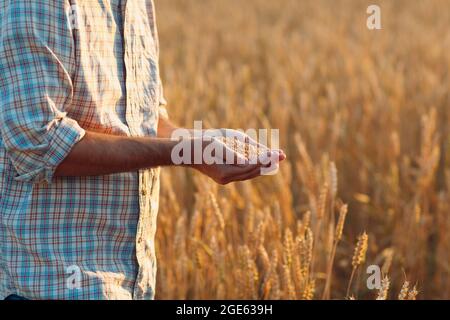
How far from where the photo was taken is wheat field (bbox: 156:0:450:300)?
6.14 ft

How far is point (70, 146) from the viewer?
46.6 inches

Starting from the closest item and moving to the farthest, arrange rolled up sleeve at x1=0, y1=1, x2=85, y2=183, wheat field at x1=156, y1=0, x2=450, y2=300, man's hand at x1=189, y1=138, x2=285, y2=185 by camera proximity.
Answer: rolled up sleeve at x1=0, y1=1, x2=85, y2=183 < man's hand at x1=189, y1=138, x2=285, y2=185 < wheat field at x1=156, y1=0, x2=450, y2=300

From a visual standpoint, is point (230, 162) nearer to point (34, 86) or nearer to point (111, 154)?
point (111, 154)

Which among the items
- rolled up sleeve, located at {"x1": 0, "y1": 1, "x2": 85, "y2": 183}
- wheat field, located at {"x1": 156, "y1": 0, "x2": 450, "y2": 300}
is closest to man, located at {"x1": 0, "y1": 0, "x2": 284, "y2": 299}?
rolled up sleeve, located at {"x1": 0, "y1": 1, "x2": 85, "y2": 183}

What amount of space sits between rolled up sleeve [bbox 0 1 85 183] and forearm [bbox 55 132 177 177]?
24 millimetres

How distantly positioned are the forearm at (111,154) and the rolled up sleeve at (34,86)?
0.08ft

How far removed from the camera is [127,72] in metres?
1.35

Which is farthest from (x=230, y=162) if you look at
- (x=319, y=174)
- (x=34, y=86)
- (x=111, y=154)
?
(x=319, y=174)

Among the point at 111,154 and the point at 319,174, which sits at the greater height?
the point at 111,154

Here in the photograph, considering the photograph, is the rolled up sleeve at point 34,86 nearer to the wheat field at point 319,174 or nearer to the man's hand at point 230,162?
Answer: the man's hand at point 230,162

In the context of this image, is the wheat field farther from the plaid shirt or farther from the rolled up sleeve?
the rolled up sleeve

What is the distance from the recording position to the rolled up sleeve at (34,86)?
1.15m

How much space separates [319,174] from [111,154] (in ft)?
4.88

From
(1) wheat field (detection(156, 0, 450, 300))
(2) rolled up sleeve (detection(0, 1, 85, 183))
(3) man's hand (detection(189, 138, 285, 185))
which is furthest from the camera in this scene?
(1) wheat field (detection(156, 0, 450, 300))
